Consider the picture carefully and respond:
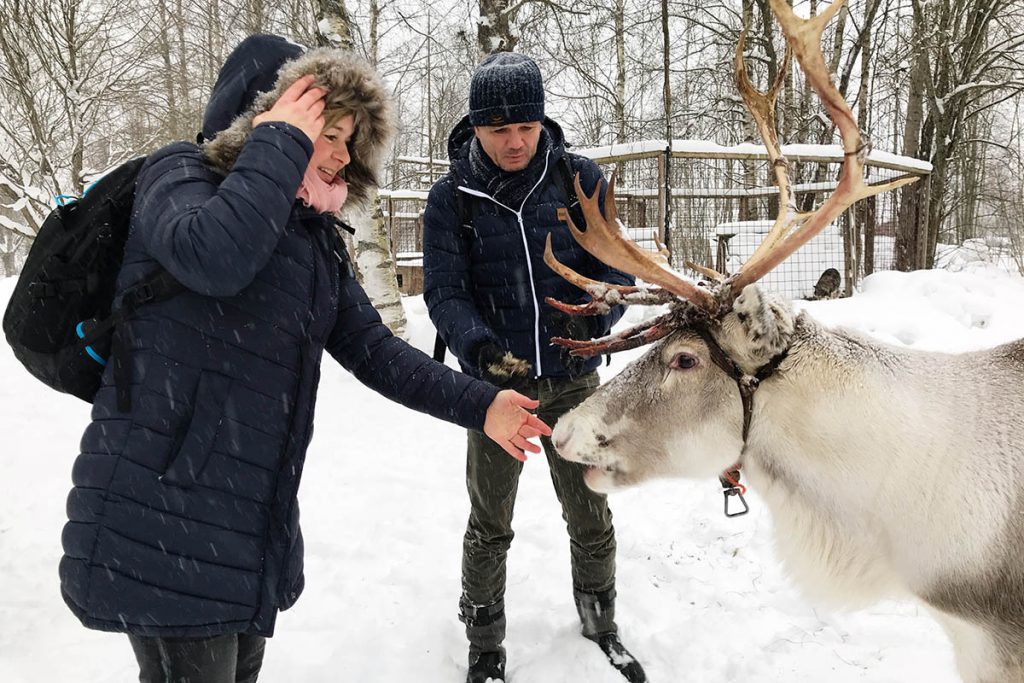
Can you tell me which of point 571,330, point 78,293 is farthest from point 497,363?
point 78,293

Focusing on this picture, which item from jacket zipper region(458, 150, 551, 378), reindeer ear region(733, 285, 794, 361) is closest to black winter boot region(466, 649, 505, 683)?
jacket zipper region(458, 150, 551, 378)

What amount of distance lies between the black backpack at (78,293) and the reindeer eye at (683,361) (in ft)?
4.35

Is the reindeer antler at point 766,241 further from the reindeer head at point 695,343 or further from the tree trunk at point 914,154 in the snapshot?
the tree trunk at point 914,154

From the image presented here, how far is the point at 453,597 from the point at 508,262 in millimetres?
1846

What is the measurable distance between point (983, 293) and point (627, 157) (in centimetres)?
459

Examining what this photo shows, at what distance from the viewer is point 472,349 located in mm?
2332

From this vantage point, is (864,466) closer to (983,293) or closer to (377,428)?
(377,428)

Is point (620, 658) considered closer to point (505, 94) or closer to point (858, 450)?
point (858, 450)

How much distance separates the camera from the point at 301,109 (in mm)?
1491

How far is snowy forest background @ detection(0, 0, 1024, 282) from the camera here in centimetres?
706

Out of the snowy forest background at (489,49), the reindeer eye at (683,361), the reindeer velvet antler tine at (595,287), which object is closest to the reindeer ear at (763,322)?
the reindeer eye at (683,361)

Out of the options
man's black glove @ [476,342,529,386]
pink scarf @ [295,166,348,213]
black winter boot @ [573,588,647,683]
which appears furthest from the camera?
black winter boot @ [573,588,647,683]

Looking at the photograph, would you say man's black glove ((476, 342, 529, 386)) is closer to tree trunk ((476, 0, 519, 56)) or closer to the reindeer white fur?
the reindeer white fur

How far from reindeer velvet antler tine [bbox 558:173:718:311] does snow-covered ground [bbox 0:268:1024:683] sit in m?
1.48
